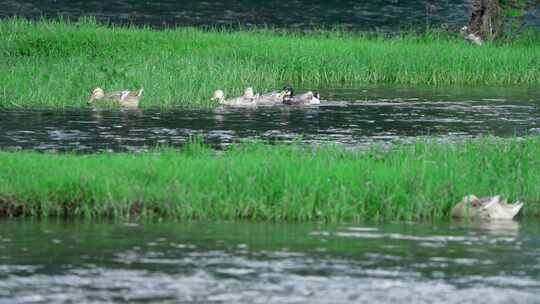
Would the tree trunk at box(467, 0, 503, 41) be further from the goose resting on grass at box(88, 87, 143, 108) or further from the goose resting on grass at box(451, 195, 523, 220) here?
the goose resting on grass at box(451, 195, 523, 220)

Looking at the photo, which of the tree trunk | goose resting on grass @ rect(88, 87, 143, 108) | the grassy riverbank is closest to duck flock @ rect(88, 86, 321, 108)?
goose resting on grass @ rect(88, 87, 143, 108)

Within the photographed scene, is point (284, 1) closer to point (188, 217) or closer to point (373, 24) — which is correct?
point (373, 24)

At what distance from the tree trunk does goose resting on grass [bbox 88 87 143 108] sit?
1874 centimetres

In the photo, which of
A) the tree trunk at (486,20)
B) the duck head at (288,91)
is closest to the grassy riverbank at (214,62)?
the duck head at (288,91)

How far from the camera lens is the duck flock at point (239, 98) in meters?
28.0

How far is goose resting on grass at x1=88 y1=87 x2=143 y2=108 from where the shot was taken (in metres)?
27.9

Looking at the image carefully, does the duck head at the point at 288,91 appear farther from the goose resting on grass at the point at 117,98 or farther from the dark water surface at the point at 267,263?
the dark water surface at the point at 267,263

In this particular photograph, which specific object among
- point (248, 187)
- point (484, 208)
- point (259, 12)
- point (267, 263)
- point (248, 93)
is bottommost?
point (267, 263)

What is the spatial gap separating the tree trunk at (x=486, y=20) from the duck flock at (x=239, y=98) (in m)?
14.8

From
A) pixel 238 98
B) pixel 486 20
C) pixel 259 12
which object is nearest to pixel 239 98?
pixel 238 98

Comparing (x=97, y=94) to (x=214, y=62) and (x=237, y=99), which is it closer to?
(x=237, y=99)

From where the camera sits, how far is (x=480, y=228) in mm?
15539

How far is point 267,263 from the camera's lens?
13.2m

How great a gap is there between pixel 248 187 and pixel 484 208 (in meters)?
2.86
